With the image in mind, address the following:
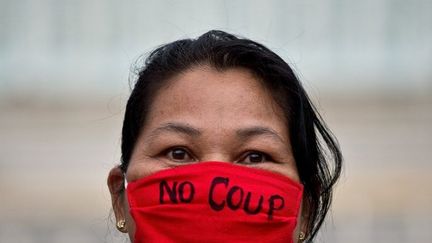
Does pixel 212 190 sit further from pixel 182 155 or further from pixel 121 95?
pixel 121 95

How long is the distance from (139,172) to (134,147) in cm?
12

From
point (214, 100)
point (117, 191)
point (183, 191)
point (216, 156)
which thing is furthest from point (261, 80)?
point (117, 191)

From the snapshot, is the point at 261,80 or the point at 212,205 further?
the point at 261,80

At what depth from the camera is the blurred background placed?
24.0 ft

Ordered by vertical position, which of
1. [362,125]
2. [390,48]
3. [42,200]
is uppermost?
[390,48]

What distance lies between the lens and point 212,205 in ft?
10.4

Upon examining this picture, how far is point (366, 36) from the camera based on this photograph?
7516mm

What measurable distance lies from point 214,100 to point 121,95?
3.93 meters

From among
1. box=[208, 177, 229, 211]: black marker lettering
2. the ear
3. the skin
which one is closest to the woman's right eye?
the skin

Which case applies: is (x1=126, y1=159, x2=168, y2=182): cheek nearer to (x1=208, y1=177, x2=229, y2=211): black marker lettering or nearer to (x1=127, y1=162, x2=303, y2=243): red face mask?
(x1=127, y1=162, x2=303, y2=243): red face mask

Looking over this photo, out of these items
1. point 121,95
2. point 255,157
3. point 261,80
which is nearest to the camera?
point 255,157

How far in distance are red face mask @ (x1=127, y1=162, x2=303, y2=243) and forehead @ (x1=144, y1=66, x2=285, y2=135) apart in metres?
0.13

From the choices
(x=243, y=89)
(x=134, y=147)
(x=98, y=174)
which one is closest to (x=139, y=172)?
(x=134, y=147)

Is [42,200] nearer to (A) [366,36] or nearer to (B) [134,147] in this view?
(A) [366,36]
